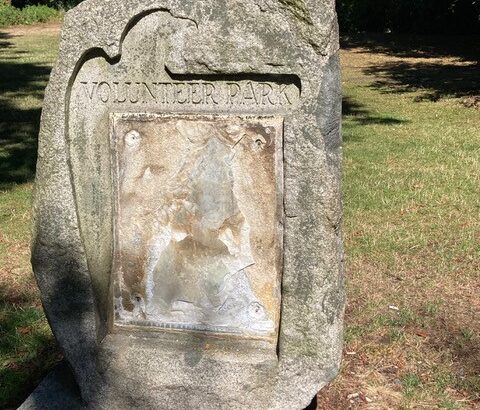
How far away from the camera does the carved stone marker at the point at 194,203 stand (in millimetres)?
3018

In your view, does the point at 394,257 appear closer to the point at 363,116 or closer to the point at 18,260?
the point at 18,260

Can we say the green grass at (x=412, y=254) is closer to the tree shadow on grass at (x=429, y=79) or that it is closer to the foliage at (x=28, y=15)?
the tree shadow on grass at (x=429, y=79)

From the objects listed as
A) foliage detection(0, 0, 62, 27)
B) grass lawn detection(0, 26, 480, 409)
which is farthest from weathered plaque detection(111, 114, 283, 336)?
foliage detection(0, 0, 62, 27)

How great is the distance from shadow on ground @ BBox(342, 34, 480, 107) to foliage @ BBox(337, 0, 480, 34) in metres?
0.89

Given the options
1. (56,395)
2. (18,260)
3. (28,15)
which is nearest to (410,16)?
(28,15)

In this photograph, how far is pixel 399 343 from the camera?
4.45 meters

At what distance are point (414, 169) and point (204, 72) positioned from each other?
17.2 feet

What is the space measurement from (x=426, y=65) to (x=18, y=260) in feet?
41.9

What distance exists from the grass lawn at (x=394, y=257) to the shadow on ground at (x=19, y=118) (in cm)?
3

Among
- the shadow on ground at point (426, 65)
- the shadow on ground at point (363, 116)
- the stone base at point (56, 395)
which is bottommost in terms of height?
the shadow on ground at point (426, 65)

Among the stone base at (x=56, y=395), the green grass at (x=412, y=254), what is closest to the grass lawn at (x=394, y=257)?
the green grass at (x=412, y=254)

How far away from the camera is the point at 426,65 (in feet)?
54.6

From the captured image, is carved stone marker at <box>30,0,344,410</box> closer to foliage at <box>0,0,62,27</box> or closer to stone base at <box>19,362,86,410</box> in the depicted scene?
stone base at <box>19,362,86,410</box>

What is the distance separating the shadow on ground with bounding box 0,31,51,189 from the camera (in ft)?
26.6
